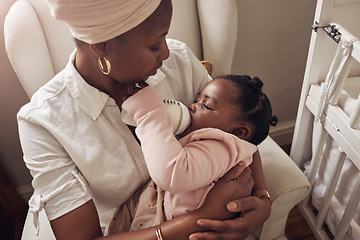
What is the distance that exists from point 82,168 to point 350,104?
838 millimetres

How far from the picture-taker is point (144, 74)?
0.81 m

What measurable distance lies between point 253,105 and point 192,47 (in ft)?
1.64

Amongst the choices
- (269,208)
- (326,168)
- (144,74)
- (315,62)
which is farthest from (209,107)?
(326,168)

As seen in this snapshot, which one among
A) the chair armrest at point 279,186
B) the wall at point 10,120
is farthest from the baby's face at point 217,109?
the wall at point 10,120

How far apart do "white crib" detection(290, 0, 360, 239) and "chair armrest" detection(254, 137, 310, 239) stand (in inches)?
6.3

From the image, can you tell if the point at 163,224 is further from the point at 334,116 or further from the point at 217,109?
the point at 334,116

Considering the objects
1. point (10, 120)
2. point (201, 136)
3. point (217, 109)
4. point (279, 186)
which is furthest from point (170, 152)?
point (10, 120)

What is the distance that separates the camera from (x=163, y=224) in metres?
0.88

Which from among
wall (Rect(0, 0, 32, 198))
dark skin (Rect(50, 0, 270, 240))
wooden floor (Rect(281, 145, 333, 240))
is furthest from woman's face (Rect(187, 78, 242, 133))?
wooden floor (Rect(281, 145, 333, 240))

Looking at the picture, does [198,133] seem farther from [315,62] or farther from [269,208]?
[315,62]

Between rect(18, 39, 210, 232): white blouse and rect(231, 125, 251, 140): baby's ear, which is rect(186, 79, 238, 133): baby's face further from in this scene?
rect(18, 39, 210, 232): white blouse

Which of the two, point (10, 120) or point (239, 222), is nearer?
point (239, 222)

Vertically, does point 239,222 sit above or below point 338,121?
below

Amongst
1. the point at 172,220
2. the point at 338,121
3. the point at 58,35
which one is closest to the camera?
the point at 172,220
